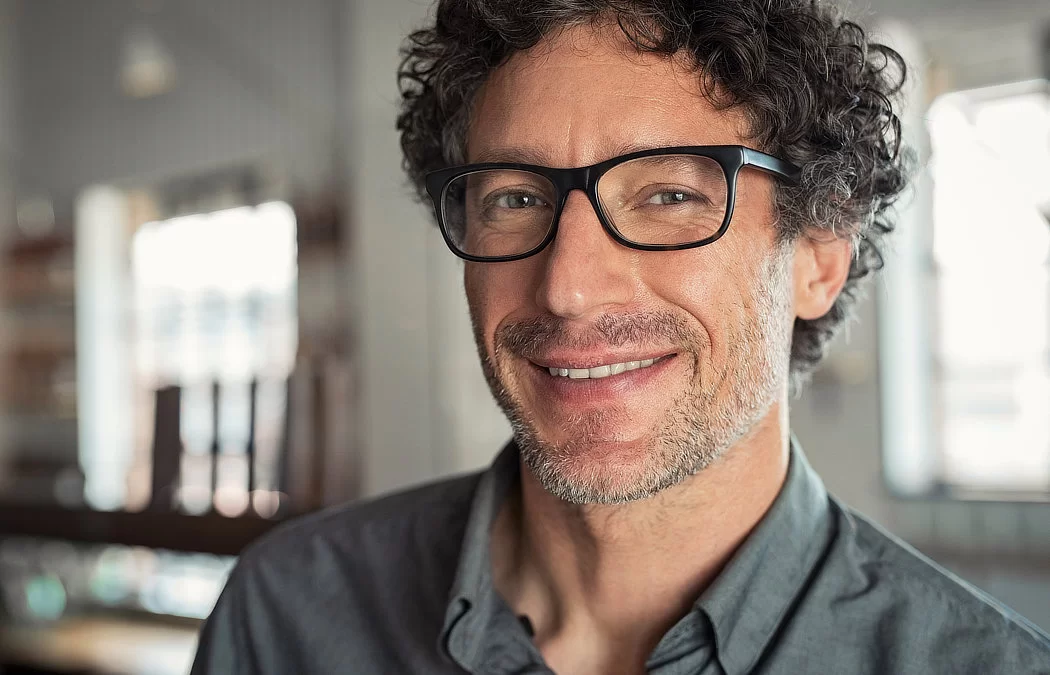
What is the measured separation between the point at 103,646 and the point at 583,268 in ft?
12.8

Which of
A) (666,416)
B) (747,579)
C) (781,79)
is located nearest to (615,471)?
(666,416)

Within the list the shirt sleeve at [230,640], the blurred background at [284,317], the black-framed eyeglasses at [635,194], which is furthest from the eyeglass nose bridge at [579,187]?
the blurred background at [284,317]

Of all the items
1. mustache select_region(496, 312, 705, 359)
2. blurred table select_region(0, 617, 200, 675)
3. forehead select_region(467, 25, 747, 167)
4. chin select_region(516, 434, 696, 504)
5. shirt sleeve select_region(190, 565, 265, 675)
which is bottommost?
blurred table select_region(0, 617, 200, 675)

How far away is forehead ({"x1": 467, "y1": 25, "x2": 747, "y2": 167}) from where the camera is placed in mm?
1106

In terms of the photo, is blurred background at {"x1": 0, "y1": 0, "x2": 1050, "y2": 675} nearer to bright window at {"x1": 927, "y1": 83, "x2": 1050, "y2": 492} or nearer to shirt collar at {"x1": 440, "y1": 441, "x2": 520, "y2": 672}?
bright window at {"x1": 927, "y1": 83, "x2": 1050, "y2": 492}

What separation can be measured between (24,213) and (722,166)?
5543 millimetres

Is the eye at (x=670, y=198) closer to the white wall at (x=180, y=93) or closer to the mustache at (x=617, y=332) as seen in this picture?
the mustache at (x=617, y=332)

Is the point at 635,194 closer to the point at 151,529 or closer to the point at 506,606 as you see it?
the point at 506,606

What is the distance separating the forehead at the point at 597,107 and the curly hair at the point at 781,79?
18mm

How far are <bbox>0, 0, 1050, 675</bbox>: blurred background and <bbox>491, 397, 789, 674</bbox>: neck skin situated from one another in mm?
951

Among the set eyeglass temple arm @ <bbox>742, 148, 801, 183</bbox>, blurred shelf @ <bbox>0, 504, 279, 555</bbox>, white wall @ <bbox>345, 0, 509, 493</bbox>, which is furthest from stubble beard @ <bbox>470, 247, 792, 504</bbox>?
white wall @ <bbox>345, 0, 509, 493</bbox>

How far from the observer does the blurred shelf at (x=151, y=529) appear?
3.41 m

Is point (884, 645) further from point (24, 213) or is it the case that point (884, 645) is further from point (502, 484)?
point (24, 213)

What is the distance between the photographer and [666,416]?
1.11 meters
